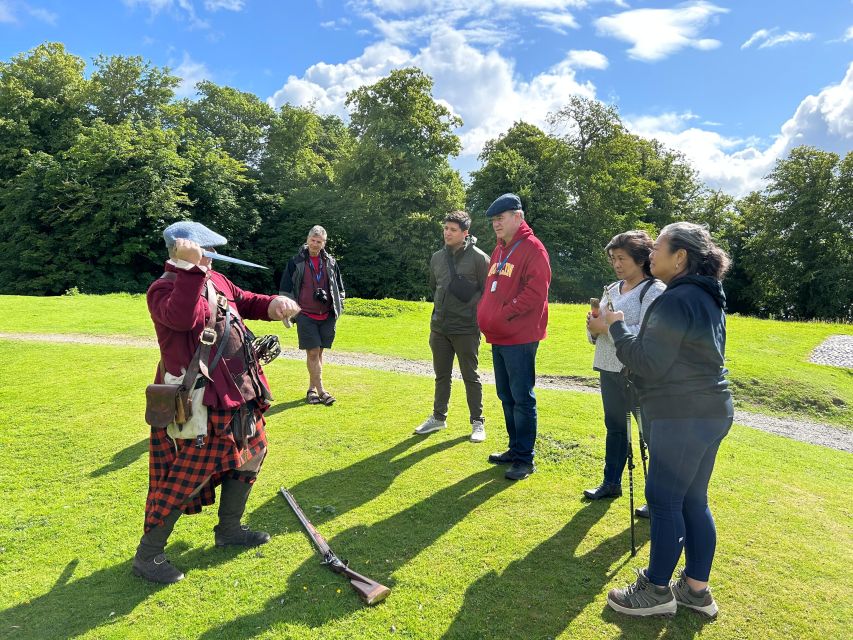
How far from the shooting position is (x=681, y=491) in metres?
3.18

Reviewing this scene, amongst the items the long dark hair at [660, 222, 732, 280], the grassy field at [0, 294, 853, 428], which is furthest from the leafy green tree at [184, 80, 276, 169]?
the long dark hair at [660, 222, 732, 280]

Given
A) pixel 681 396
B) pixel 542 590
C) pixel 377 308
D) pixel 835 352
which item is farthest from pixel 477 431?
pixel 835 352

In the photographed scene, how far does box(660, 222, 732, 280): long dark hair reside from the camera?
310 centimetres

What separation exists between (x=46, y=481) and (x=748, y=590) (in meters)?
6.39

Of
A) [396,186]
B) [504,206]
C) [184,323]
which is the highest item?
[396,186]

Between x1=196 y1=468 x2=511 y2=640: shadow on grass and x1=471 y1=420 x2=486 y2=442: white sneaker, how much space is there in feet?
2.95

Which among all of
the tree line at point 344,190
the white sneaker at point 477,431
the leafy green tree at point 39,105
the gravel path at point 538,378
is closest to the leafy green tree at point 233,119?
the tree line at point 344,190

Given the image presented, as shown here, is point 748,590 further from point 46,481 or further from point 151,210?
point 151,210

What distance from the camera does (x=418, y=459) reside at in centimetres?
593

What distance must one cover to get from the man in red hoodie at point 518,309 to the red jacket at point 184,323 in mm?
2683

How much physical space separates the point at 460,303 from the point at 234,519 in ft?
11.3

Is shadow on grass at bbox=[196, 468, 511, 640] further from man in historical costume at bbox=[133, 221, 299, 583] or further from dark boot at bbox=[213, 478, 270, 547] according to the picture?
man in historical costume at bbox=[133, 221, 299, 583]

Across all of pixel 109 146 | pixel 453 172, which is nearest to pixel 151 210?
pixel 109 146

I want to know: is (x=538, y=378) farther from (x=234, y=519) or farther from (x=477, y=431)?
(x=234, y=519)
